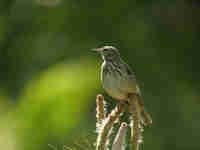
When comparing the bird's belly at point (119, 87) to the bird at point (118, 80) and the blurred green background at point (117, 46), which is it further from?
the blurred green background at point (117, 46)

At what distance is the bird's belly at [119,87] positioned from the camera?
128 inches

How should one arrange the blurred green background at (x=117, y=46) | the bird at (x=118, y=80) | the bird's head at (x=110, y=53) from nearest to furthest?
the bird at (x=118, y=80), the bird's head at (x=110, y=53), the blurred green background at (x=117, y=46)

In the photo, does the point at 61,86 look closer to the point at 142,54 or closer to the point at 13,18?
the point at 142,54

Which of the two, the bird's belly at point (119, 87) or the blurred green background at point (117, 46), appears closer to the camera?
the bird's belly at point (119, 87)

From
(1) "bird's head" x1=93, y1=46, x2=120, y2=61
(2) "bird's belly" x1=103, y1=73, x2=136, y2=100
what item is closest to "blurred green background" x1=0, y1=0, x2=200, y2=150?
(1) "bird's head" x1=93, y1=46, x2=120, y2=61

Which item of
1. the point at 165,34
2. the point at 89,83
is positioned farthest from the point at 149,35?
the point at 89,83

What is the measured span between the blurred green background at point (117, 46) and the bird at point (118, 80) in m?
2.04

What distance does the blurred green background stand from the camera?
6.53 meters

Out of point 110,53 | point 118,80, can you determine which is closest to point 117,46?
point 110,53

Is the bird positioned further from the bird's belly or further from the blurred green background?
the blurred green background

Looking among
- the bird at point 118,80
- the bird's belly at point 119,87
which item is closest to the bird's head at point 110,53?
the bird at point 118,80

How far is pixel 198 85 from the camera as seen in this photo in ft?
25.2

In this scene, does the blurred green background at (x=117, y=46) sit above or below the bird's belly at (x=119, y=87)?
above

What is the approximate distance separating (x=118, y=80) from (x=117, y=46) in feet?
13.2
